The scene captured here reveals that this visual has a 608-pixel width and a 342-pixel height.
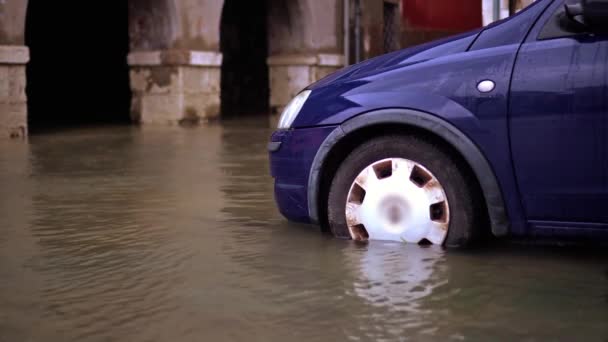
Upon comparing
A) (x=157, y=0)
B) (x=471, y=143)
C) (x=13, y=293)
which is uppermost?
(x=157, y=0)

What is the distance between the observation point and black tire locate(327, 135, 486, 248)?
4297mm

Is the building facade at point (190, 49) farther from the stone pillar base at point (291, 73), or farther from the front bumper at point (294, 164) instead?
the front bumper at point (294, 164)

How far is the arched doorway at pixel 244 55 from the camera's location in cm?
2380

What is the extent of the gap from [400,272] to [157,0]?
12230 mm

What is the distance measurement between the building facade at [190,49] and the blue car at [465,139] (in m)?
8.76

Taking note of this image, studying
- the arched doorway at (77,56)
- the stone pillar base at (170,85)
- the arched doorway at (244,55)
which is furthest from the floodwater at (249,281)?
the arched doorway at (244,55)

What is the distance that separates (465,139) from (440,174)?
0.69 ft

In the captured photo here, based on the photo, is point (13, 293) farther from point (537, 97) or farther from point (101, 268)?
point (537, 97)

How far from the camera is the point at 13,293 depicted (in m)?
3.71

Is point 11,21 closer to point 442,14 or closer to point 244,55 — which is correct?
point 244,55

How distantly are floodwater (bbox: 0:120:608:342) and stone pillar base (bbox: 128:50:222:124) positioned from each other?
934cm

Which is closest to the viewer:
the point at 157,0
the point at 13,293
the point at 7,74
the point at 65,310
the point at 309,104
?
the point at 65,310

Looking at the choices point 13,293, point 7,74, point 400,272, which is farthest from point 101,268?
point 7,74

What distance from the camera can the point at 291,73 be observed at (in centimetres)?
1977
